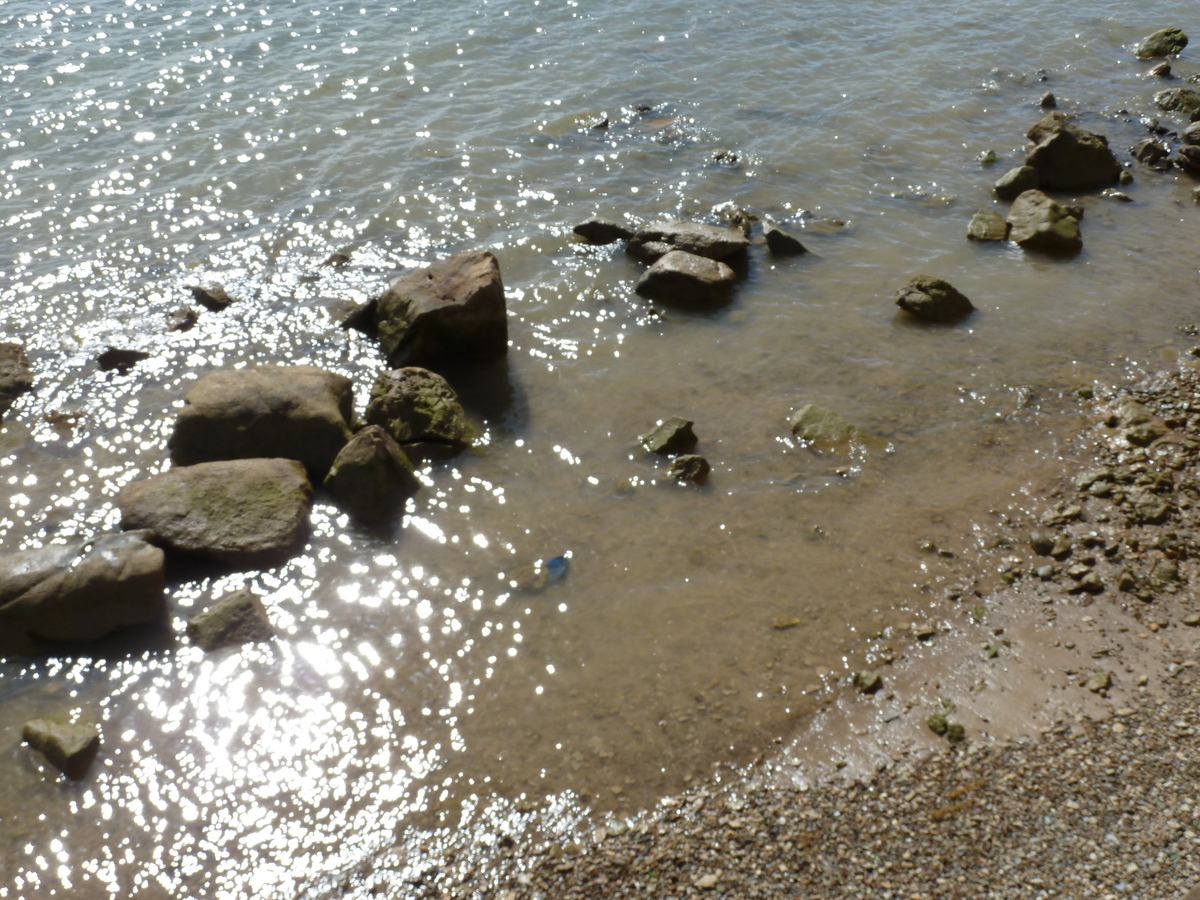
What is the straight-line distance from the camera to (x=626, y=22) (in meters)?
17.9

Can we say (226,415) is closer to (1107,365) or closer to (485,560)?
(485,560)

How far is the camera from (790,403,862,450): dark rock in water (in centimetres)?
792

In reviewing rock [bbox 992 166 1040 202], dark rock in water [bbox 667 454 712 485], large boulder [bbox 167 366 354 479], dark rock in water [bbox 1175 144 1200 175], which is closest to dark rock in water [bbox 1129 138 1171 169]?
dark rock in water [bbox 1175 144 1200 175]

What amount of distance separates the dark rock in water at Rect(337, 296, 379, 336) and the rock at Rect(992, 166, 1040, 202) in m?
8.53

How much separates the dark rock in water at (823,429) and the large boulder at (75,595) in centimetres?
528

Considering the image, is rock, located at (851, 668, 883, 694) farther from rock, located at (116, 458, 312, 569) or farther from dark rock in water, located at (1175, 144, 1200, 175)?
dark rock in water, located at (1175, 144, 1200, 175)

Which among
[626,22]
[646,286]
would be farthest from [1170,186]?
[626,22]

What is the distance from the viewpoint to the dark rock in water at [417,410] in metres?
7.81

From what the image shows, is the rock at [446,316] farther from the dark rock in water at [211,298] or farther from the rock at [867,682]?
the rock at [867,682]

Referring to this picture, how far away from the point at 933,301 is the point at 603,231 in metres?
3.99

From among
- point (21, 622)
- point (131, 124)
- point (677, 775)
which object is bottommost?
point (677, 775)

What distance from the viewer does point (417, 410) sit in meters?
7.82

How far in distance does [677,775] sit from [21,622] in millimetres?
4489

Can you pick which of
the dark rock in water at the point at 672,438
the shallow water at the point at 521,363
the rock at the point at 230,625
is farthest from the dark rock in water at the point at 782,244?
the rock at the point at 230,625
